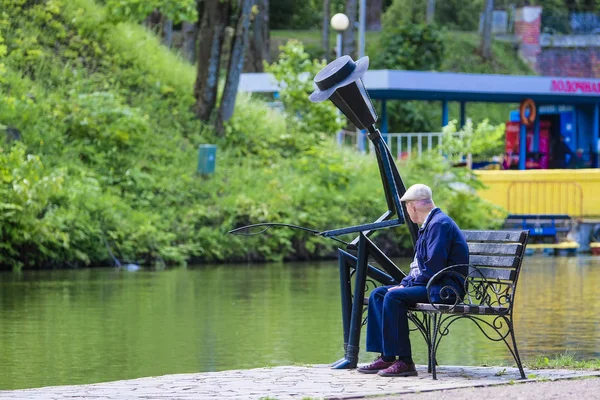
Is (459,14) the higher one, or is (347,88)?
(459,14)

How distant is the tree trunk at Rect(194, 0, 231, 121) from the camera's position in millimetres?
34031

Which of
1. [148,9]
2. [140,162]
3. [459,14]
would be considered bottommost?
[140,162]

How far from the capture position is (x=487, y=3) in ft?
220

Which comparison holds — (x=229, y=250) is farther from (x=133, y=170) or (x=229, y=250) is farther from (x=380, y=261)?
(x=380, y=261)

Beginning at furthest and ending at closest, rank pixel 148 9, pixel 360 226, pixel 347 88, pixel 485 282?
pixel 148 9 < pixel 347 88 < pixel 360 226 < pixel 485 282

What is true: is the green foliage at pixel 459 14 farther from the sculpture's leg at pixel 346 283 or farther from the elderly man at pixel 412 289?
the elderly man at pixel 412 289

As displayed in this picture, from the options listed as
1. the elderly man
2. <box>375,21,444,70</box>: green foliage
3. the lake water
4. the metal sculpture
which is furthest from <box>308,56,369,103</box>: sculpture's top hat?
<box>375,21,444,70</box>: green foliage

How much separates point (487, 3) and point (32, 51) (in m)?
38.1

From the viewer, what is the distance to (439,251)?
986 centimetres

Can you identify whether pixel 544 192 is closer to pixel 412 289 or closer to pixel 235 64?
pixel 235 64

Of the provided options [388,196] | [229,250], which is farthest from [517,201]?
[388,196]

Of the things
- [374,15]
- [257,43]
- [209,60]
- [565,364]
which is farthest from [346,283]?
[374,15]

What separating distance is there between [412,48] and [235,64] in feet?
86.4

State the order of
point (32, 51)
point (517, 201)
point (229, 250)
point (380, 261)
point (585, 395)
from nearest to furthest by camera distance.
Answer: point (585, 395)
point (380, 261)
point (229, 250)
point (32, 51)
point (517, 201)
